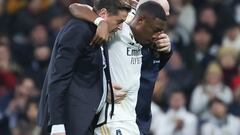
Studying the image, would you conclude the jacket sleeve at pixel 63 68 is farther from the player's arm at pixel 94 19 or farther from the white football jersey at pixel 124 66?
the white football jersey at pixel 124 66

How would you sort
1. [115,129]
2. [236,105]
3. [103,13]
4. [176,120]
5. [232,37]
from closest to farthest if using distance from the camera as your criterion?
[103,13], [115,129], [176,120], [236,105], [232,37]

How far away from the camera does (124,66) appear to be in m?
6.77

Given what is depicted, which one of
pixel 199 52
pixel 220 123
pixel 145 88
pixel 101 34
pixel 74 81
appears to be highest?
pixel 101 34

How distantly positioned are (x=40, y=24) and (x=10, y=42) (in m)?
0.54

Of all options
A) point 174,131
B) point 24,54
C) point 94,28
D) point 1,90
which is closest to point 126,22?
point 94,28

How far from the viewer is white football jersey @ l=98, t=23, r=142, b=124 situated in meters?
6.75

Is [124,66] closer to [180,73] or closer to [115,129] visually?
[115,129]

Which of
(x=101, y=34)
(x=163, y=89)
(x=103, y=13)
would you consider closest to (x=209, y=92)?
(x=163, y=89)

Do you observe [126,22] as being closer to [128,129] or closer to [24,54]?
[128,129]

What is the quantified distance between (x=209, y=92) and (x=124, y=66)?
6.61 metres

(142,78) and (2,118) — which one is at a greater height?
(142,78)

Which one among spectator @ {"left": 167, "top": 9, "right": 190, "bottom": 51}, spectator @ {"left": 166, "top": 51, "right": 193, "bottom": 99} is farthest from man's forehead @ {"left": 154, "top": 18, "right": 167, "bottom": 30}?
spectator @ {"left": 167, "top": 9, "right": 190, "bottom": 51}

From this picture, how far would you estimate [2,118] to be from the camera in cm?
1261

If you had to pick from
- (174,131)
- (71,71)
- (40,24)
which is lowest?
(174,131)
